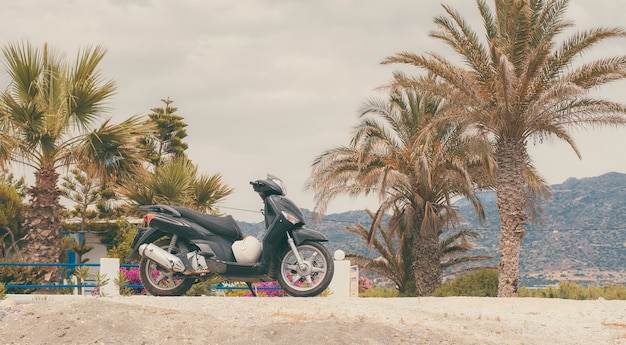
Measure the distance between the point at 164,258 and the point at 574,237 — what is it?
12447 cm

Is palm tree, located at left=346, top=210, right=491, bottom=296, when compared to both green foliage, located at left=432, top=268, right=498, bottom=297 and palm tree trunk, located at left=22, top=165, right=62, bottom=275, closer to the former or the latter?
green foliage, located at left=432, top=268, right=498, bottom=297

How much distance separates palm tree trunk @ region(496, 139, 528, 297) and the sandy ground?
9.44 m

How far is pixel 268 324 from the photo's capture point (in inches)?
384

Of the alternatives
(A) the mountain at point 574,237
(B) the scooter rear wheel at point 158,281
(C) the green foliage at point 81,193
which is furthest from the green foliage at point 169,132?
(A) the mountain at point 574,237

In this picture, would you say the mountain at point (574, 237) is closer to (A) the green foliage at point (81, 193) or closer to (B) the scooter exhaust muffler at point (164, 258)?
(A) the green foliage at point (81, 193)

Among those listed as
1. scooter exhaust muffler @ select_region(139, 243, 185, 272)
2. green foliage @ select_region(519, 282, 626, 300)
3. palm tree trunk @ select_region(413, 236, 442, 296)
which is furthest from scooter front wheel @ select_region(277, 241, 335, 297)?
palm tree trunk @ select_region(413, 236, 442, 296)

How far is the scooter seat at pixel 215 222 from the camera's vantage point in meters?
12.6

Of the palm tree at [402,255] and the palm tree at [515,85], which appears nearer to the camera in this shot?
the palm tree at [515,85]

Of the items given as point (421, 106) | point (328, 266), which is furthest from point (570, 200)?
point (328, 266)

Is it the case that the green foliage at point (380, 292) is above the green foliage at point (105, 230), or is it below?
below

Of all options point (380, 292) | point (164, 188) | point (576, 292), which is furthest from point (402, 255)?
point (164, 188)

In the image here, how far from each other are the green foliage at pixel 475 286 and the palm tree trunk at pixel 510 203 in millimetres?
846

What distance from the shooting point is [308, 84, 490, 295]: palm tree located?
25.5 metres

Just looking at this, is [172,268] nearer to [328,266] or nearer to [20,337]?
[328,266]
